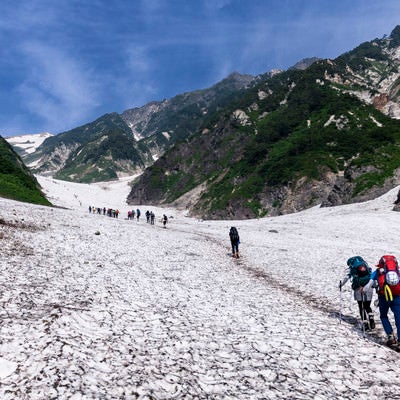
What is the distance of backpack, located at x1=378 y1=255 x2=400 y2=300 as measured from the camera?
9.89 m

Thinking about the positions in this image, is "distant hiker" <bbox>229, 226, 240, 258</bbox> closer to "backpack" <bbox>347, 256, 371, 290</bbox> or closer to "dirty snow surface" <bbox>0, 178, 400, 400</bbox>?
"dirty snow surface" <bbox>0, 178, 400, 400</bbox>

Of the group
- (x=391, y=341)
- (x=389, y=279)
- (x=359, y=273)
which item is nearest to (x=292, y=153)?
(x=359, y=273)

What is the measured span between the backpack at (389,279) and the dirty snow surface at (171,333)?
1789 millimetres

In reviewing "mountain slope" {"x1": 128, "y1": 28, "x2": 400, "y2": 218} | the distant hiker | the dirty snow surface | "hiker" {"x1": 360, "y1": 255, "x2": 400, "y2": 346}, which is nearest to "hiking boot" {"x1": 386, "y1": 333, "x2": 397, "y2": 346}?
"hiker" {"x1": 360, "y1": 255, "x2": 400, "y2": 346}

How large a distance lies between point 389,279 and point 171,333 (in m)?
7.18

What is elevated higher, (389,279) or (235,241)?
(235,241)

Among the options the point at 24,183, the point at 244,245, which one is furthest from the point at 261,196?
the point at 24,183

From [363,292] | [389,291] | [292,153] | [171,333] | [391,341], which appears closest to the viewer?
[171,333]

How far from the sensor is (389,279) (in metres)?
9.92

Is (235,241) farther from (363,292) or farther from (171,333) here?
(171,333)

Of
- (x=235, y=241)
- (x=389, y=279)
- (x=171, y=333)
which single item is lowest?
(x=171, y=333)

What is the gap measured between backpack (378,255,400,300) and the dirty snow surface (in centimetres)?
179

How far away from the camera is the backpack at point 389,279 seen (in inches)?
389

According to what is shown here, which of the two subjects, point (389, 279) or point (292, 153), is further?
point (292, 153)
